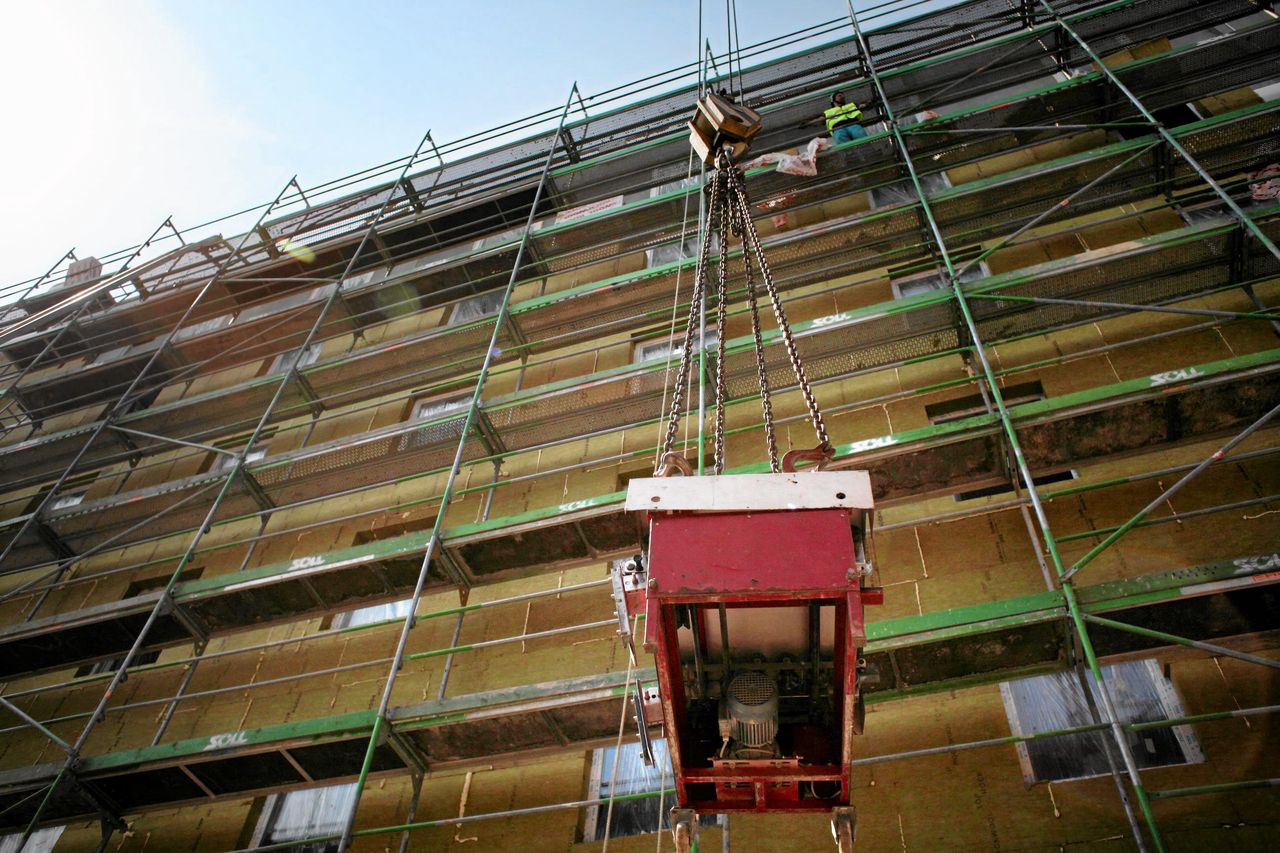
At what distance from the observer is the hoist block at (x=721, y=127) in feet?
20.4

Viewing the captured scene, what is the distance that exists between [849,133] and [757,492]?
29.8 feet

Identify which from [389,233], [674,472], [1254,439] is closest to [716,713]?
[674,472]

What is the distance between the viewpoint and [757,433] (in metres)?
8.69

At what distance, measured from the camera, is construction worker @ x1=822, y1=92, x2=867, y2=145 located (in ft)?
35.4

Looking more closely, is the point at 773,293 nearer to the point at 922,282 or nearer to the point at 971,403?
the point at 971,403

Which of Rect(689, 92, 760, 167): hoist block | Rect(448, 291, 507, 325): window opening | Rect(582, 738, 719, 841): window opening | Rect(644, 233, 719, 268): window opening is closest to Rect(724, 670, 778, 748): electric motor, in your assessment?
Rect(582, 738, 719, 841): window opening

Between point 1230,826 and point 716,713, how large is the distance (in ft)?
12.1

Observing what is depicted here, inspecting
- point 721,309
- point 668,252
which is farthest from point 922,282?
point 721,309

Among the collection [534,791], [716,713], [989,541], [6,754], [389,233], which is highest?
[389,233]

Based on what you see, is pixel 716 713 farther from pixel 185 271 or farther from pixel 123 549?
pixel 185 271

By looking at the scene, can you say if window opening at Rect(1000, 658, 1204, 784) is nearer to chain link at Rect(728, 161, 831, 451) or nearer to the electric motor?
chain link at Rect(728, 161, 831, 451)

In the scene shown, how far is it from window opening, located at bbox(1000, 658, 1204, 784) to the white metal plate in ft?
12.1

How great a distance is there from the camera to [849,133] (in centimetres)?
1079

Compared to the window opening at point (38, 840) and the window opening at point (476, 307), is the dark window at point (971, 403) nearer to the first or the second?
the window opening at point (476, 307)
